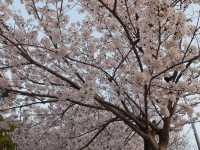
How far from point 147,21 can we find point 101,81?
1983mm

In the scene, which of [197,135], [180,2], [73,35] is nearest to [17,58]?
[73,35]

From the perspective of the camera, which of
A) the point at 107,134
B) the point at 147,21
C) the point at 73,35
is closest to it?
the point at 147,21

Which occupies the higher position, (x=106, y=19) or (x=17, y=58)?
(x=106, y=19)

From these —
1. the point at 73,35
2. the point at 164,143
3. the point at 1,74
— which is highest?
the point at 73,35

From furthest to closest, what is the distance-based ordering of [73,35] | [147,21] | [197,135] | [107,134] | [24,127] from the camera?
[197,135] < [107,134] < [24,127] < [73,35] < [147,21]

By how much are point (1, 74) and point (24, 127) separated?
2.27 metres

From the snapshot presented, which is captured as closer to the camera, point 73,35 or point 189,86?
point 189,86

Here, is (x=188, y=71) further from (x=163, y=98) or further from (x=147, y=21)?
(x=147, y=21)

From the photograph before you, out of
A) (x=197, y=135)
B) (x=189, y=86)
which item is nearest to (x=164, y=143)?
(x=189, y=86)

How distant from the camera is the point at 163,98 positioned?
6879mm

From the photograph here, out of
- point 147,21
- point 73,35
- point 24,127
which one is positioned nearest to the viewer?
point 147,21

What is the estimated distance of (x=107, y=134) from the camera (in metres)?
12.5

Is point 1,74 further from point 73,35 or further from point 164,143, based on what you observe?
point 164,143

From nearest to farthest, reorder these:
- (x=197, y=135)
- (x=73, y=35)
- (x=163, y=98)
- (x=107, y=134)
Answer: (x=163, y=98) → (x=73, y=35) → (x=107, y=134) → (x=197, y=135)
